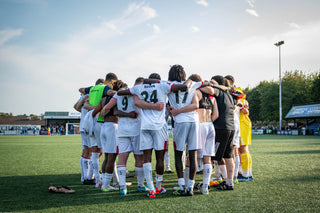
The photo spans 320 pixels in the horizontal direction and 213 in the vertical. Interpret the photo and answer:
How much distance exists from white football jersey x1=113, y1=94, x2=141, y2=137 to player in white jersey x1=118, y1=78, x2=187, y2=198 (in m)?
0.30

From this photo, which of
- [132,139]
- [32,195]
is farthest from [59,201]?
[132,139]

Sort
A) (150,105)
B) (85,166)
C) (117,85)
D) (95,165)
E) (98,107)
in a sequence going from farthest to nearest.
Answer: (85,166), (95,165), (98,107), (117,85), (150,105)

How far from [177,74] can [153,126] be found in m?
1.24

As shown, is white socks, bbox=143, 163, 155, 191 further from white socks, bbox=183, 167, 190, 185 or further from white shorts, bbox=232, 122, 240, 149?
white shorts, bbox=232, 122, 240, 149

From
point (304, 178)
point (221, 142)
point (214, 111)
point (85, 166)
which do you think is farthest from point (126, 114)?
point (304, 178)

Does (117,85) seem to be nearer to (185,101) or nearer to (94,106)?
(94,106)

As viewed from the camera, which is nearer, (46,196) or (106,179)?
(46,196)

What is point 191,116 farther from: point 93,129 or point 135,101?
point 93,129

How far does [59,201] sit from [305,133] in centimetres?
4585

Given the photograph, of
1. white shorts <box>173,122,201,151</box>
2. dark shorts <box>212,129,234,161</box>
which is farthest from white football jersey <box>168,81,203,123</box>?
dark shorts <box>212,129,234,161</box>

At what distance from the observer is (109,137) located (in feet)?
18.0

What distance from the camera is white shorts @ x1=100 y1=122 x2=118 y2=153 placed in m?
5.46

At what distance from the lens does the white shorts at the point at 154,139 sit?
493 cm

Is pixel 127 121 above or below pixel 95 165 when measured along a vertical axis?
above
